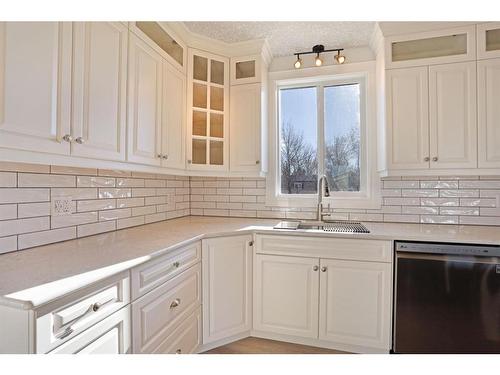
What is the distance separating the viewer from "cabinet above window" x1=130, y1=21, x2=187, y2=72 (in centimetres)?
165

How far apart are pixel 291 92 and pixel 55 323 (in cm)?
250

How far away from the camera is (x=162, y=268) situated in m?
1.33

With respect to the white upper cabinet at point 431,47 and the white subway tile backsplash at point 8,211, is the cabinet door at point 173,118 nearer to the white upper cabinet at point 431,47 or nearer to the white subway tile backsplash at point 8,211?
the white subway tile backsplash at point 8,211

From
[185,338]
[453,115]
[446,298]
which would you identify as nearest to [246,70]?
[453,115]

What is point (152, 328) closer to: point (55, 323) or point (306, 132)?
point (55, 323)

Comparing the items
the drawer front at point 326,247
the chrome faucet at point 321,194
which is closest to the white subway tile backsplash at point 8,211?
the drawer front at point 326,247

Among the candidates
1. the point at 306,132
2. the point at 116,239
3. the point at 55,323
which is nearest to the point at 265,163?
the point at 306,132

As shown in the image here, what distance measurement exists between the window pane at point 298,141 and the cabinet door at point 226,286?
90cm

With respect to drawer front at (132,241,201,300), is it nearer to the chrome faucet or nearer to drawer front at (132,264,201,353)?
drawer front at (132,264,201,353)

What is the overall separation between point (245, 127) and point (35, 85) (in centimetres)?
156

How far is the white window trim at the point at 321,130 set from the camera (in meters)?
2.36

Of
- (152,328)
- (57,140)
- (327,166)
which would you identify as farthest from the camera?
(327,166)

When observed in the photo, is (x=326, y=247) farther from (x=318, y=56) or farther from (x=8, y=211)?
(x=8, y=211)

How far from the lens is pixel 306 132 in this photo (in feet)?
8.55
